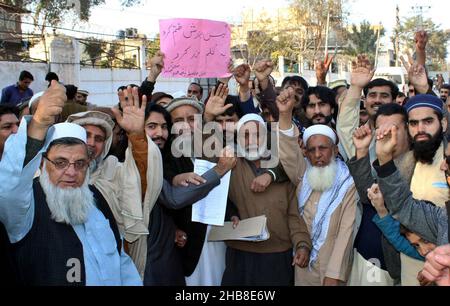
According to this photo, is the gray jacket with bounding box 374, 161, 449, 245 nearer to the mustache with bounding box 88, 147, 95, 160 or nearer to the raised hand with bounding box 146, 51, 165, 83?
the mustache with bounding box 88, 147, 95, 160

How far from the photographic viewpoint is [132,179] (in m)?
2.75

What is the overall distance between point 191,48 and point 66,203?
2.83 meters

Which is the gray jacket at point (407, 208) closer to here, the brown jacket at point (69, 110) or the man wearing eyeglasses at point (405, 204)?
the man wearing eyeglasses at point (405, 204)

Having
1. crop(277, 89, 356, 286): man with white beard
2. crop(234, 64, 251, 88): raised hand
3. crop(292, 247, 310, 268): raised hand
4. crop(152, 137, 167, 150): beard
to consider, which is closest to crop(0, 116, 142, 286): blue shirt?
crop(152, 137, 167, 150): beard

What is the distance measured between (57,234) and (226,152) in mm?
1236

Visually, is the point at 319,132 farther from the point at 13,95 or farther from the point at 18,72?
the point at 18,72

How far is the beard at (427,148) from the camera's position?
294cm

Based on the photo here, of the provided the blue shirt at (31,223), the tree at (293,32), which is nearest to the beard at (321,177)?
the blue shirt at (31,223)

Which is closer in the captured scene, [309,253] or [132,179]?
[132,179]

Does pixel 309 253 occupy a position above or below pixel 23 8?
below

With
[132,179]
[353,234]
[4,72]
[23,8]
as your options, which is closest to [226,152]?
[132,179]

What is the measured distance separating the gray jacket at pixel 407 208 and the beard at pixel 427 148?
426 millimetres

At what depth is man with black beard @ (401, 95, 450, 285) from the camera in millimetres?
2785

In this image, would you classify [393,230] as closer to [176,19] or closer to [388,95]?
[388,95]
